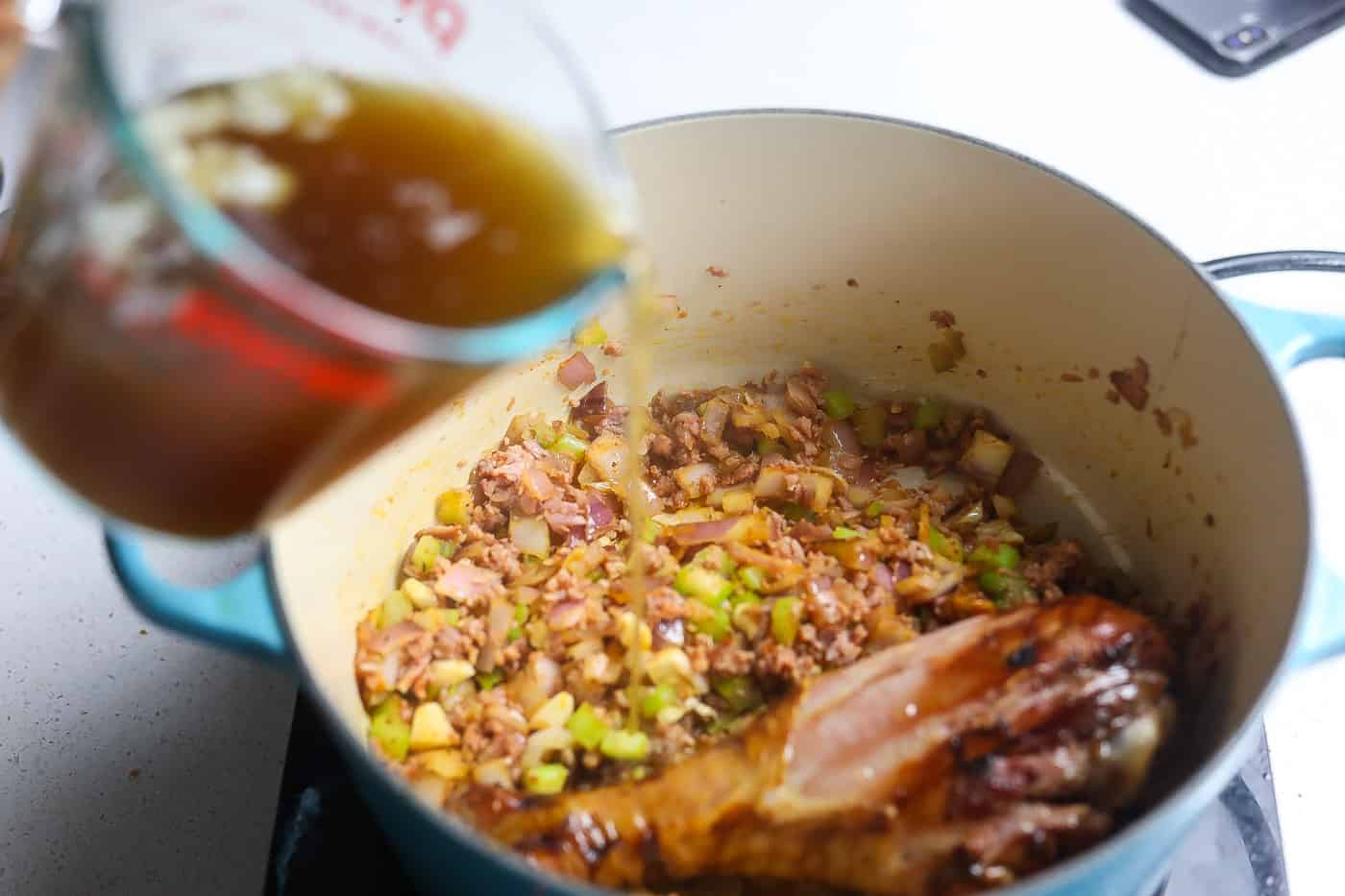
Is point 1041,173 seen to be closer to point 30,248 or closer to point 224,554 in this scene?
point 30,248

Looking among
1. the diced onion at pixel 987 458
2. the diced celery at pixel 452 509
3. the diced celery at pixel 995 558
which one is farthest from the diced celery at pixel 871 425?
the diced celery at pixel 452 509

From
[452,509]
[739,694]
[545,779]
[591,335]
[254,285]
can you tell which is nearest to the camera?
[254,285]

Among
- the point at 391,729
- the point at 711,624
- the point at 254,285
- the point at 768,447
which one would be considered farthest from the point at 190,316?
the point at 768,447

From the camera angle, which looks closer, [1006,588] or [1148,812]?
[1148,812]

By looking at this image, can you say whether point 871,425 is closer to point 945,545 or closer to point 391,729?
point 945,545

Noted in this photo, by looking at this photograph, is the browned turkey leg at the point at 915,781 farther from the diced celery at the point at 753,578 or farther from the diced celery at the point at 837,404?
the diced celery at the point at 837,404

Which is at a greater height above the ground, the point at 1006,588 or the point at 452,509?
the point at 1006,588
